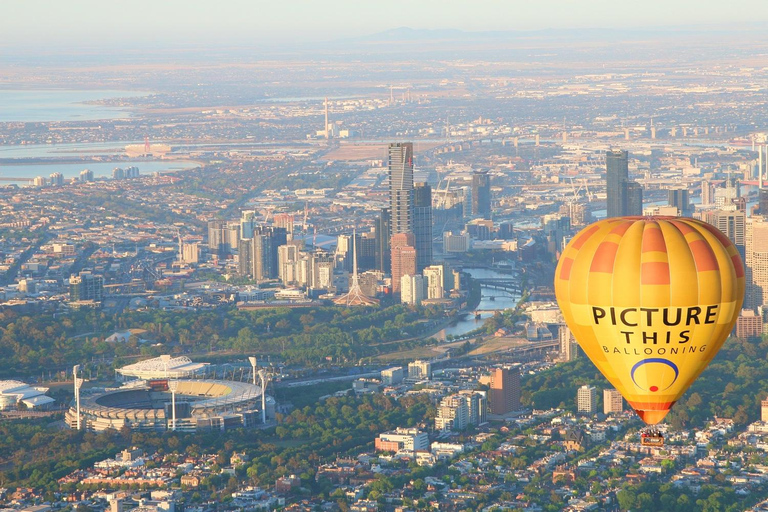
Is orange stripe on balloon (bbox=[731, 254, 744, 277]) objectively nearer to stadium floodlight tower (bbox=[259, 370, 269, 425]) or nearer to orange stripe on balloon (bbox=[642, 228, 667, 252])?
orange stripe on balloon (bbox=[642, 228, 667, 252])

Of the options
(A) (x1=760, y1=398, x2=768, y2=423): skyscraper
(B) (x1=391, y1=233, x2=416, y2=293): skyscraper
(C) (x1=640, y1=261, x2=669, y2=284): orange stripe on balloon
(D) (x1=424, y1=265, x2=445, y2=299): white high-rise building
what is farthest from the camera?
(B) (x1=391, y1=233, x2=416, y2=293): skyscraper

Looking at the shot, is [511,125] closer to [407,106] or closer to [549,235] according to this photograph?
[407,106]

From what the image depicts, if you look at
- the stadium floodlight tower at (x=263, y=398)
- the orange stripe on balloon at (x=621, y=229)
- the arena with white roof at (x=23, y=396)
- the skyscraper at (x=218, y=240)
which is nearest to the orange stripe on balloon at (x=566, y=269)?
the orange stripe on balloon at (x=621, y=229)

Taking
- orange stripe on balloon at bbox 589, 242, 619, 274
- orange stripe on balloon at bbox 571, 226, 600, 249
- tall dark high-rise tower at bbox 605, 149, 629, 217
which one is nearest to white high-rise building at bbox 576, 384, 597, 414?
orange stripe on balloon at bbox 571, 226, 600, 249

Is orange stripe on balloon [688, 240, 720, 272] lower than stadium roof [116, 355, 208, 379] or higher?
higher

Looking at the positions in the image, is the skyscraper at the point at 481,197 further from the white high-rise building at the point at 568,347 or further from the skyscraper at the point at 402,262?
the white high-rise building at the point at 568,347

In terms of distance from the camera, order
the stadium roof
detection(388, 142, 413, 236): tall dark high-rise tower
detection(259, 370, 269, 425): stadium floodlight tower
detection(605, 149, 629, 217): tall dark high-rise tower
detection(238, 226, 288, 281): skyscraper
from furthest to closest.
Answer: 1. detection(605, 149, 629, 217): tall dark high-rise tower
2. detection(388, 142, 413, 236): tall dark high-rise tower
3. detection(238, 226, 288, 281): skyscraper
4. the stadium roof
5. detection(259, 370, 269, 425): stadium floodlight tower

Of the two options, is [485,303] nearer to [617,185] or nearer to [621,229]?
[617,185]
